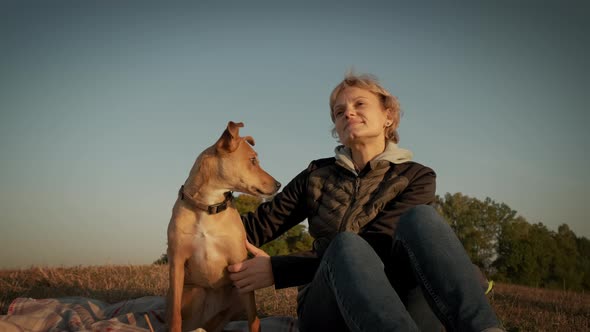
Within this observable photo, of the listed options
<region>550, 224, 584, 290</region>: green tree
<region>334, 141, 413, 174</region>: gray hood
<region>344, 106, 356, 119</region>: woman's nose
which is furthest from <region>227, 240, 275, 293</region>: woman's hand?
<region>550, 224, 584, 290</region>: green tree

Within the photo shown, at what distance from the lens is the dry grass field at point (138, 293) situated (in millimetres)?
5387

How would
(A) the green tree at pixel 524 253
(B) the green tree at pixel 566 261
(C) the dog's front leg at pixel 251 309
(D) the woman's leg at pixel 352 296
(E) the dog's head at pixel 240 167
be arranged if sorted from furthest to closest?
(B) the green tree at pixel 566 261, (A) the green tree at pixel 524 253, (E) the dog's head at pixel 240 167, (C) the dog's front leg at pixel 251 309, (D) the woman's leg at pixel 352 296

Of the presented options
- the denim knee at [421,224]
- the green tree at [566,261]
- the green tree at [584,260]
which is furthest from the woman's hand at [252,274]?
the green tree at [584,260]

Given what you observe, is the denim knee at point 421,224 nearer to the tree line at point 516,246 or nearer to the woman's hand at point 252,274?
the woman's hand at point 252,274

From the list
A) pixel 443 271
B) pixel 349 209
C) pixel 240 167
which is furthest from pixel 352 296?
pixel 240 167

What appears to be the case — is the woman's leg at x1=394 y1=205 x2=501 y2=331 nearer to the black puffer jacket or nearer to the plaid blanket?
the black puffer jacket

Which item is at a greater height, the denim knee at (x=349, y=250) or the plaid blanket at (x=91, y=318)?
the denim knee at (x=349, y=250)

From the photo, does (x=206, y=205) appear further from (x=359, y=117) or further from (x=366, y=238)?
(x=359, y=117)

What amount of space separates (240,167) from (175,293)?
1.32 meters

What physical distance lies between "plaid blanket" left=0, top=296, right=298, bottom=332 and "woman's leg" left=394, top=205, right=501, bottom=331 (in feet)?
6.33

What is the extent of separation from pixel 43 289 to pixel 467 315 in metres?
6.55

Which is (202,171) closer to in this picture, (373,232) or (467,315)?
(373,232)

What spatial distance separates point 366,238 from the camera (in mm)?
3545

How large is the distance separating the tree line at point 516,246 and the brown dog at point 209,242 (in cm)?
1809
